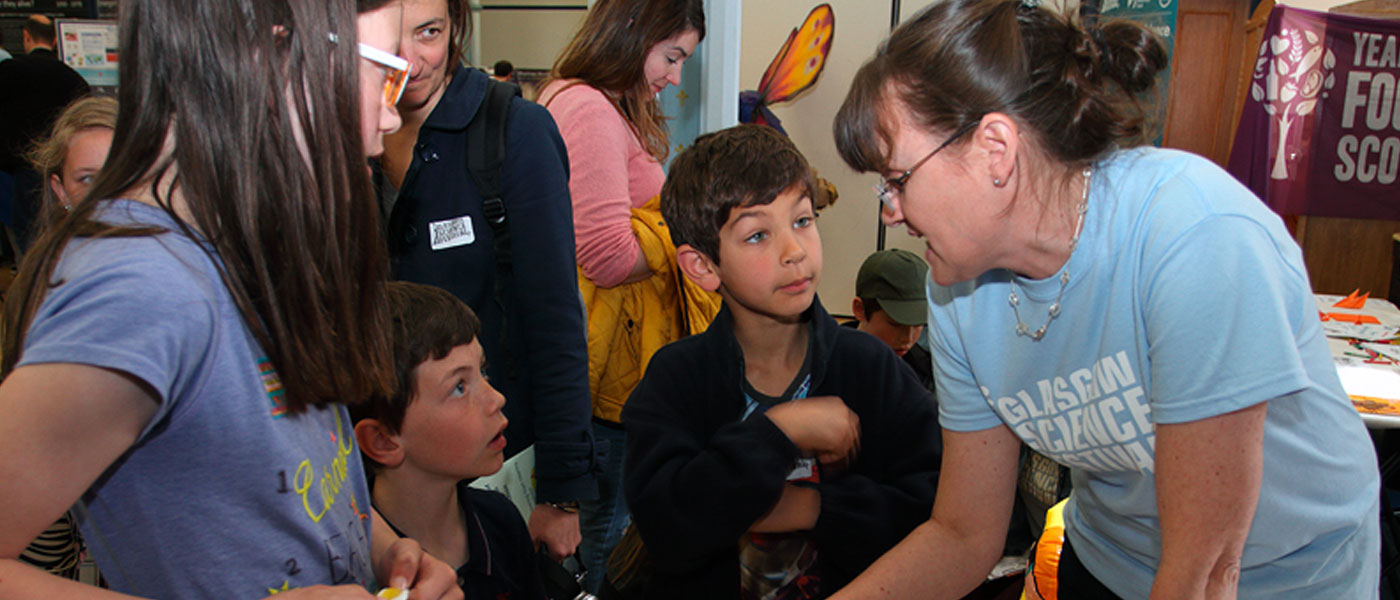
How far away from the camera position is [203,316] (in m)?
0.72

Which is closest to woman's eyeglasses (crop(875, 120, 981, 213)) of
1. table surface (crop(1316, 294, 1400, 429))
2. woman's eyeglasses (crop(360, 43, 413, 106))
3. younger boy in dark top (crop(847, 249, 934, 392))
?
woman's eyeglasses (crop(360, 43, 413, 106))

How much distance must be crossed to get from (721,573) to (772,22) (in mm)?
5629

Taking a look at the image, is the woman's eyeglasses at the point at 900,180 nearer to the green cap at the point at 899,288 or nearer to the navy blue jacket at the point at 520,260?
the navy blue jacket at the point at 520,260

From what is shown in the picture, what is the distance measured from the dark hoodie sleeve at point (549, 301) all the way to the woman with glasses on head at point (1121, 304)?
659mm

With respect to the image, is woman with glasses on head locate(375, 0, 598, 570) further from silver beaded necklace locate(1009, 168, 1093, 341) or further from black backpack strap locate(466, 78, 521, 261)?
silver beaded necklace locate(1009, 168, 1093, 341)

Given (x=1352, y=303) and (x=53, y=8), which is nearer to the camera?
(x=1352, y=303)

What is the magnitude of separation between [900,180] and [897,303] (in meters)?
1.94

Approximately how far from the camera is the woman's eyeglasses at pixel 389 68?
918 millimetres

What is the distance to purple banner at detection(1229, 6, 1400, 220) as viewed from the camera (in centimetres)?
554

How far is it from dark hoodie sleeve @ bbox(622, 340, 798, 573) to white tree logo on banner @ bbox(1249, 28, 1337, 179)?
236 inches

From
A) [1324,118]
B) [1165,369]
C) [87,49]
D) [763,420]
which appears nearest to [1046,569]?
[763,420]

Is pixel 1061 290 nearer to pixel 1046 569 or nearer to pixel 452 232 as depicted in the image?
pixel 1046 569

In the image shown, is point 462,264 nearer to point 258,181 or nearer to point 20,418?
point 258,181

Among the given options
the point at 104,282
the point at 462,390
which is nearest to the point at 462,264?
the point at 462,390
